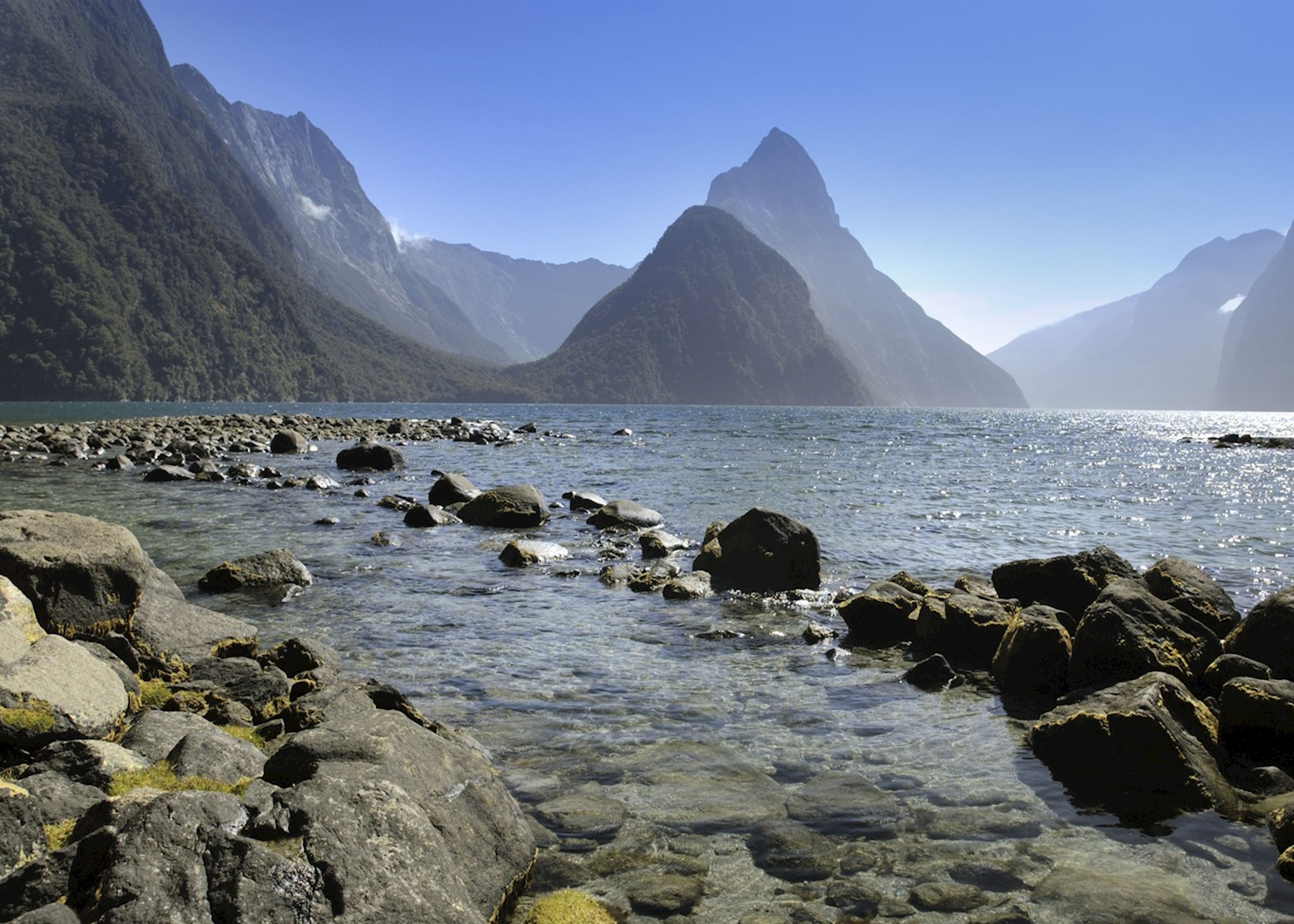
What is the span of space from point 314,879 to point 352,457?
112 ft

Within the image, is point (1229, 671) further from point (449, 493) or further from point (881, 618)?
point (449, 493)

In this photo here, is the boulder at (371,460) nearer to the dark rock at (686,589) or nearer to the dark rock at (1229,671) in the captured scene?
the dark rock at (686,589)

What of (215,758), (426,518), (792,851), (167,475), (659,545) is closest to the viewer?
(215,758)

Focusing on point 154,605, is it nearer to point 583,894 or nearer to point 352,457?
point 583,894

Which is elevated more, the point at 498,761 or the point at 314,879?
the point at 314,879

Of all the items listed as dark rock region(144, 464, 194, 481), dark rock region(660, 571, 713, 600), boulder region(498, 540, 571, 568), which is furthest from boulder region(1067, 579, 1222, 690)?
dark rock region(144, 464, 194, 481)

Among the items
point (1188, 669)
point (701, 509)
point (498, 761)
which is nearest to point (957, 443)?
point (701, 509)

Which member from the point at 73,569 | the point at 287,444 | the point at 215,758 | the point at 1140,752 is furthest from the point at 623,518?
the point at 287,444

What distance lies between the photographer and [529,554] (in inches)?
621

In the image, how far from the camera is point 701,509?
78.9 ft

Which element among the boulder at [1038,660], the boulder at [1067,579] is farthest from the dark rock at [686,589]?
the boulder at [1038,660]

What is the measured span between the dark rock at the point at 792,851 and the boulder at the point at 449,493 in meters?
18.3

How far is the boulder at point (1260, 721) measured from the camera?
711 cm

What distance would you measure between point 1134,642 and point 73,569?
1154 centimetres
